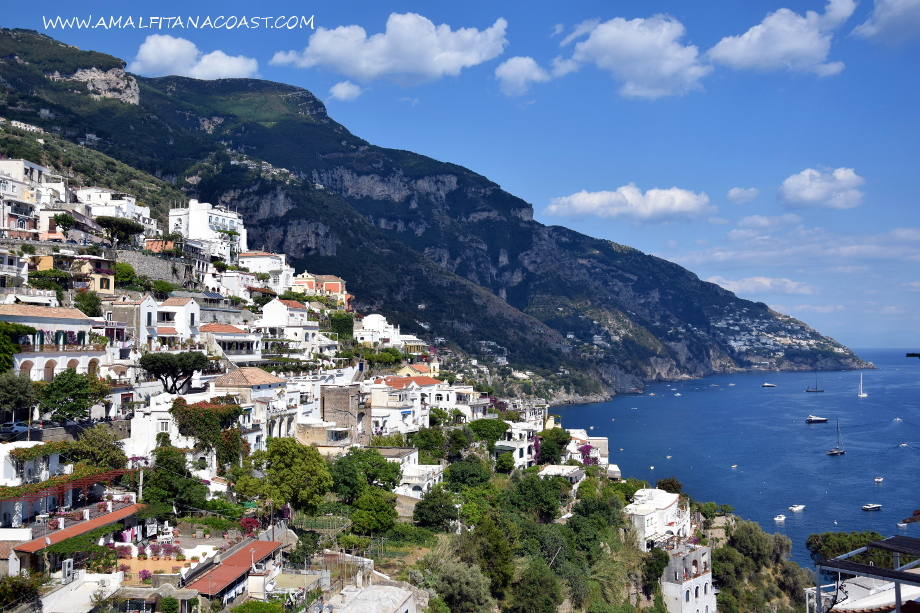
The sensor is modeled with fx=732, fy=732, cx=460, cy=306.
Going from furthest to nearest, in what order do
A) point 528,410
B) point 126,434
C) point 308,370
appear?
point 528,410 < point 308,370 < point 126,434

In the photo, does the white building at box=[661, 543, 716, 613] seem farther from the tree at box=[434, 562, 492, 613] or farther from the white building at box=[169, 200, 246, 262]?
the white building at box=[169, 200, 246, 262]

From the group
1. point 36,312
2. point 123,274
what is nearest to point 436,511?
point 36,312

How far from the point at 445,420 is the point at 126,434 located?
915 inches

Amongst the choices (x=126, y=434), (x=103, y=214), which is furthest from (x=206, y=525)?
(x=103, y=214)

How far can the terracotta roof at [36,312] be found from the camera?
1072 inches

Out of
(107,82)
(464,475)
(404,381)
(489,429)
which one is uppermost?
(107,82)

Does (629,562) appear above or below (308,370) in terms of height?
below

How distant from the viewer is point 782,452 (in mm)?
88750

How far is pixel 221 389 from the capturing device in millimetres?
31812

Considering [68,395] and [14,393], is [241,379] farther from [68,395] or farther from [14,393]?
[14,393]

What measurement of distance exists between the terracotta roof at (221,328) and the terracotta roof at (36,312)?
8411 mm

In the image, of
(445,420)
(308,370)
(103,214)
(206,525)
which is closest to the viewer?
(206,525)

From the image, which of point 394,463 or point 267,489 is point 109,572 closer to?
point 267,489

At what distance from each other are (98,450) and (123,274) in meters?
18.2
